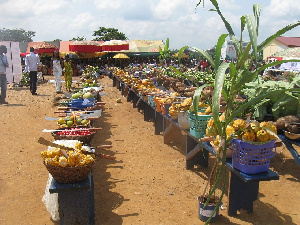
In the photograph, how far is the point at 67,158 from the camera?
118 inches

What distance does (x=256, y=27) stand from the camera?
7.29 ft

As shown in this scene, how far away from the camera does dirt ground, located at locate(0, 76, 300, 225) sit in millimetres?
3473

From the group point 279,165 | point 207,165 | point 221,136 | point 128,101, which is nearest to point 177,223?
point 221,136

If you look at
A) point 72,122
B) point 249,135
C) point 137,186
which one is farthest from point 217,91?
point 72,122

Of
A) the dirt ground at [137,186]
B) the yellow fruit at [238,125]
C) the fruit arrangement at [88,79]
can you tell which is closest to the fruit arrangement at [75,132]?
the dirt ground at [137,186]

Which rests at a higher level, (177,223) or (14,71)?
(14,71)

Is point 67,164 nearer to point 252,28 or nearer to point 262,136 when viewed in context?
point 262,136

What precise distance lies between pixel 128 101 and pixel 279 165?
7637mm

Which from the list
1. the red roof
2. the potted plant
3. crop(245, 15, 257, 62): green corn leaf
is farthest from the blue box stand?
the red roof

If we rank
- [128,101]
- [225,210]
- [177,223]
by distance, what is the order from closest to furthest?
[177,223] → [225,210] → [128,101]

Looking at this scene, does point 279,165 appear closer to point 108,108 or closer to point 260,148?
point 260,148

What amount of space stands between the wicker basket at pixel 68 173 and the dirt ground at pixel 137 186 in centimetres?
68

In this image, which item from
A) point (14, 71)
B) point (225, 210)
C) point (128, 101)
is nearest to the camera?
point (225, 210)

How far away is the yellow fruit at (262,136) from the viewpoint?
288cm
